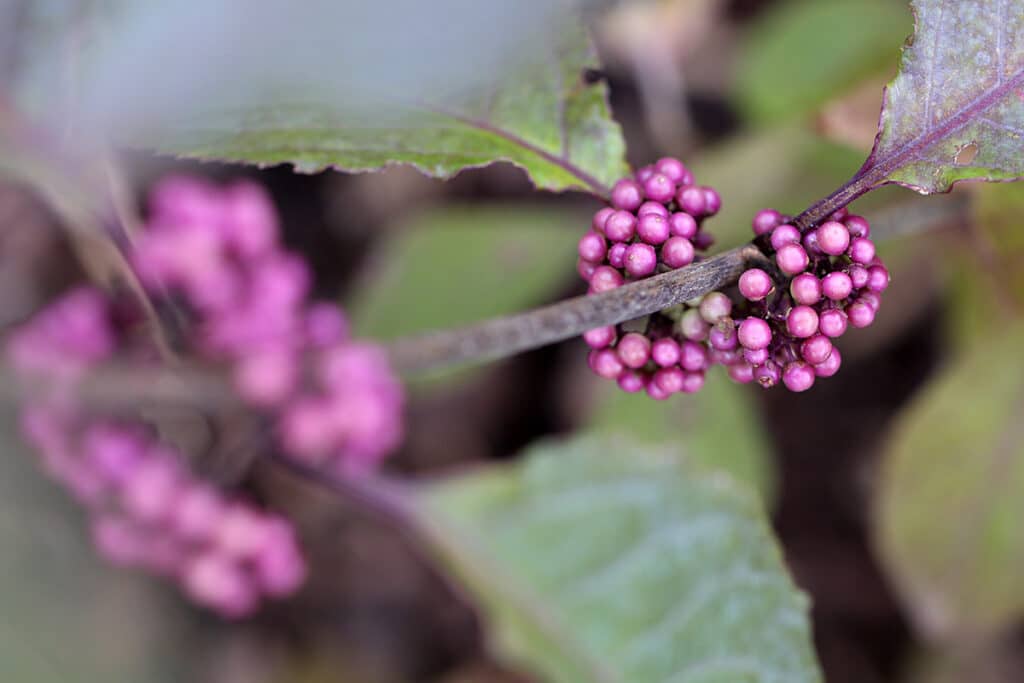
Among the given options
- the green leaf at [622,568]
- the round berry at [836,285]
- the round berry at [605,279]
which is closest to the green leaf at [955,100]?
the round berry at [836,285]

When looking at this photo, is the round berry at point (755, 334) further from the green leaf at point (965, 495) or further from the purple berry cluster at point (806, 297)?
the green leaf at point (965, 495)

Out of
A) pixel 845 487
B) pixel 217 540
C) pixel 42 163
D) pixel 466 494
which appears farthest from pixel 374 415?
pixel 845 487

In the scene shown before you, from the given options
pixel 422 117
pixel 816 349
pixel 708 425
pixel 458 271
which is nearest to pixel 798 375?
pixel 816 349

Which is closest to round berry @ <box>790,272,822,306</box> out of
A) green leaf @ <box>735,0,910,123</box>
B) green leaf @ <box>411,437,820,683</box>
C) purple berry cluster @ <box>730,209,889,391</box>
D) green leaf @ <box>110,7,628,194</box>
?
purple berry cluster @ <box>730,209,889,391</box>

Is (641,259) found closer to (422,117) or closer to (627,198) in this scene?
(627,198)

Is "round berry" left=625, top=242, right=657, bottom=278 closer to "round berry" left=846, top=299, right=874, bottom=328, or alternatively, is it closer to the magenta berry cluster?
the magenta berry cluster
